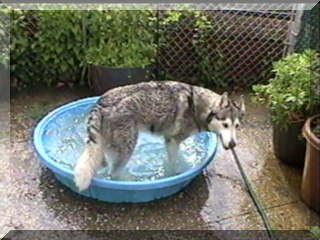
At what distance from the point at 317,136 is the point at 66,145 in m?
1.71

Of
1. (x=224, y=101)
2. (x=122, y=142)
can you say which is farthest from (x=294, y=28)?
(x=122, y=142)

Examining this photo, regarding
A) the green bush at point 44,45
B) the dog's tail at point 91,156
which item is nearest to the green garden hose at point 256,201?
the dog's tail at point 91,156

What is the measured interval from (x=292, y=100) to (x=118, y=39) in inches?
63.5

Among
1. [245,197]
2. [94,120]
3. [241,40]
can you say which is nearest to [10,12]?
[94,120]

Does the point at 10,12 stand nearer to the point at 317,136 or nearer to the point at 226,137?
the point at 226,137

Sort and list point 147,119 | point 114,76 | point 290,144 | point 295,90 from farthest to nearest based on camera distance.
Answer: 1. point 114,76
2. point 290,144
3. point 295,90
4. point 147,119

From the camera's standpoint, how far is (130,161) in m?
3.76

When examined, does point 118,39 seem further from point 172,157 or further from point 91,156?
point 91,156

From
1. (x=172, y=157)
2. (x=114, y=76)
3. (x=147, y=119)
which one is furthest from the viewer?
(x=114, y=76)

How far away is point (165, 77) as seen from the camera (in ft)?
15.9

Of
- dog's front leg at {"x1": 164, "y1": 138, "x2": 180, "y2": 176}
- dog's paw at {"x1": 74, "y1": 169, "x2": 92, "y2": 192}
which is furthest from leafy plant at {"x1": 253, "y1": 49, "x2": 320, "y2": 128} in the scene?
dog's paw at {"x1": 74, "y1": 169, "x2": 92, "y2": 192}

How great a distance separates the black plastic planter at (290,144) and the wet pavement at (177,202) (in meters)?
0.06

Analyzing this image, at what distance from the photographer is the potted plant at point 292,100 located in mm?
3598

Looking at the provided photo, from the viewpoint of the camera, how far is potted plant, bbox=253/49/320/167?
3598 mm
